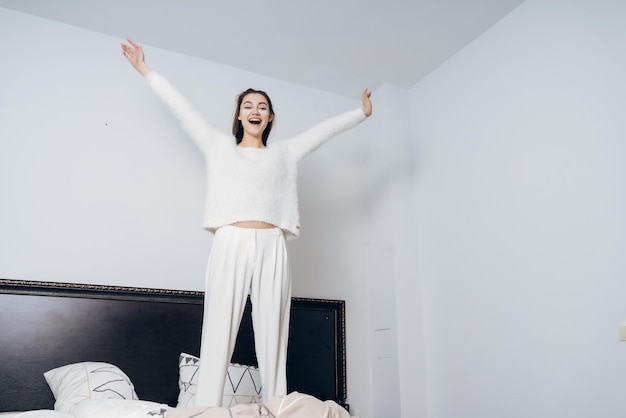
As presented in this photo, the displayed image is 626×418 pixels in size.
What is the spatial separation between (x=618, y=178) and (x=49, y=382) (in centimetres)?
244

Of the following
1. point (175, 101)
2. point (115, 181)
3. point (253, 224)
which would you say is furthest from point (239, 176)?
point (115, 181)

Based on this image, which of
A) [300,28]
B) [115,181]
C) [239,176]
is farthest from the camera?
[300,28]

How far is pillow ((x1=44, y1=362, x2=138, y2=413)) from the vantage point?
203 cm

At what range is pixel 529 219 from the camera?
2.47 meters

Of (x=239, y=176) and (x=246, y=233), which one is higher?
(x=239, y=176)

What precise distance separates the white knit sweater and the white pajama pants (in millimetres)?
75

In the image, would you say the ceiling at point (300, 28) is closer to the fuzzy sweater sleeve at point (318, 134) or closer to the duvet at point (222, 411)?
the fuzzy sweater sleeve at point (318, 134)

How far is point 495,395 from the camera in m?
2.53

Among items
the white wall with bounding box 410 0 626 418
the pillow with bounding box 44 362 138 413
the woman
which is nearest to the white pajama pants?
the woman

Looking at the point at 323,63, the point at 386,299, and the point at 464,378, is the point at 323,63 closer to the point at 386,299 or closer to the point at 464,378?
the point at 386,299

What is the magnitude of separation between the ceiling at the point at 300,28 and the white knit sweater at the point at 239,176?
0.70m

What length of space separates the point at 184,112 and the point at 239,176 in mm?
382

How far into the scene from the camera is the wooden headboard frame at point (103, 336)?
2.31 m

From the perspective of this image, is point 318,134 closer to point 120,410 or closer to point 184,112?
point 184,112
